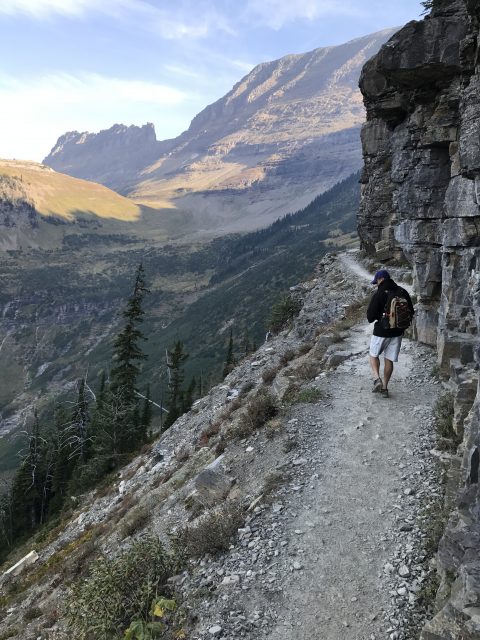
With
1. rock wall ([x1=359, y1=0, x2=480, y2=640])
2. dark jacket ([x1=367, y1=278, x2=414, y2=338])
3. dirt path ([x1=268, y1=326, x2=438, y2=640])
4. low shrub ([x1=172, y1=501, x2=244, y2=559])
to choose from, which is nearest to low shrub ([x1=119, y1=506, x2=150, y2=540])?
low shrub ([x1=172, y1=501, x2=244, y2=559])

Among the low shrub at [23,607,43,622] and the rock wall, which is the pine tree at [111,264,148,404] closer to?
the rock wall

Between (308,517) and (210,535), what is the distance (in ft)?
6.92

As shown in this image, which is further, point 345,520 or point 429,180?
point 429,180

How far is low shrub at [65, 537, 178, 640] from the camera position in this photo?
816 cm

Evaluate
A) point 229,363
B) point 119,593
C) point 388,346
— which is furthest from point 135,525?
point 229,363

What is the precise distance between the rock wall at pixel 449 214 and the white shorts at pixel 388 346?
62.6 inches

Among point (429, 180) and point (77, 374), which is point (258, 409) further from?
point (77, 374)

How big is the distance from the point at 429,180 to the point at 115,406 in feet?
107

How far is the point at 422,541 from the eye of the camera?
8.22 metres

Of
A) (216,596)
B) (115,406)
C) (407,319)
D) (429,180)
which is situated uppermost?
(429,180)

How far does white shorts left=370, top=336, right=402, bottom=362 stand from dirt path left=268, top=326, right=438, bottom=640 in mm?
1397

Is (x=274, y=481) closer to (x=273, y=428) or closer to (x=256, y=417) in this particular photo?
(x=273, y=428)

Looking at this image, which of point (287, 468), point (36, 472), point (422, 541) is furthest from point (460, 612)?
point (36, 472)

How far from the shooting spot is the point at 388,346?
14227 mm
